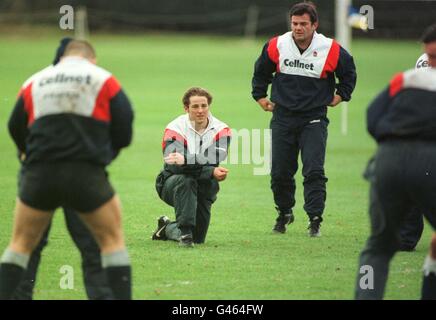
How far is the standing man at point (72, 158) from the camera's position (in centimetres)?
664

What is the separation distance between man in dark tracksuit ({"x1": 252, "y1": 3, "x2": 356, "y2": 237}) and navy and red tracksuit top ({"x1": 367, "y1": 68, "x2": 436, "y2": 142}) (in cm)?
389

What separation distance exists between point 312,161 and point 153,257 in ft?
7.07

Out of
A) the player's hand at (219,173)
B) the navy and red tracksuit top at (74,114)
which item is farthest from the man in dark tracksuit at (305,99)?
the navy and red tracksuit top at (74,114)

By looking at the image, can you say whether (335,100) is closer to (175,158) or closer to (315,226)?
(315,226)

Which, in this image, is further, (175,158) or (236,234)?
(236,234)

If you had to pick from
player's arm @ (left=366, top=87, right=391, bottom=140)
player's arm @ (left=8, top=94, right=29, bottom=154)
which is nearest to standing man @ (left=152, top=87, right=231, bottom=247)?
player's arm @ (left=8, top=94, right=29, bottom=154)

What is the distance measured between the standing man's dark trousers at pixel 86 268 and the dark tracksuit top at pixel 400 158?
186 centimetres

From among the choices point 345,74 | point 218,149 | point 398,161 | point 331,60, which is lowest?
point 218,149

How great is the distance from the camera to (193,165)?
32.6 ft

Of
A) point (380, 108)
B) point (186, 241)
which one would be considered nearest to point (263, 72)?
point (186, 241)

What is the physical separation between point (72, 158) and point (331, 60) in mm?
4848

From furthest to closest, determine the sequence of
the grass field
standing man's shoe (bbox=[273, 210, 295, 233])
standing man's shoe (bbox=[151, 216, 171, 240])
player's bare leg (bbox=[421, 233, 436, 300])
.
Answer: standing man's shoe (bbox=[273, 210, 295, 233])
standing man's shoe (bbox=[151, 216, 171, 240])
the grass field
player's bare leg (bbox=[421, 233, 436, 300])

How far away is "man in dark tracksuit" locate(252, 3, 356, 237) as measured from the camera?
10773 millimetres

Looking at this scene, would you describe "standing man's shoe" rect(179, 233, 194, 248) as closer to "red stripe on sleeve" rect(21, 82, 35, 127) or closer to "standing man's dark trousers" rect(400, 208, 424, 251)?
"standing man's dark trousers" rect(400, 208, 424, 251)
